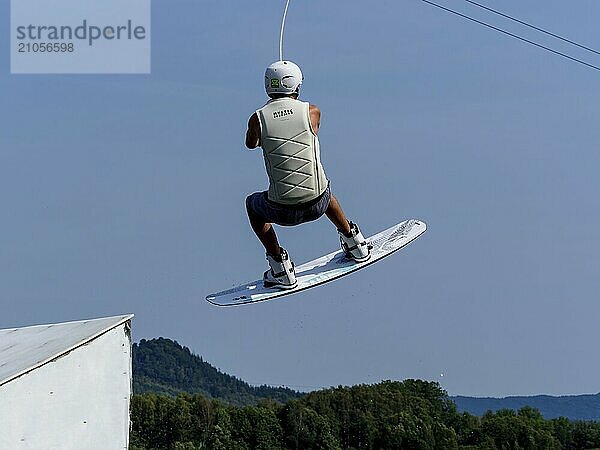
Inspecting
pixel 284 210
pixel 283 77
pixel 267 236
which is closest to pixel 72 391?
pixel 284 210

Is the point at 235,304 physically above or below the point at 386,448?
below

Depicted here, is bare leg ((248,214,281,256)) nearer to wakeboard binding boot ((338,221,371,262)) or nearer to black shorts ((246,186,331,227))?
black shorts ((246,186,331,227))

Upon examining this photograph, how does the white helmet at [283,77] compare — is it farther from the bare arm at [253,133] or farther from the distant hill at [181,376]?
the distant hill at [181,376]

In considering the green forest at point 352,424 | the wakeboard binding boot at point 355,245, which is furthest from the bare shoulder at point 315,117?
the green forest at point 352,424

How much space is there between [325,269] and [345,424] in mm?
71015

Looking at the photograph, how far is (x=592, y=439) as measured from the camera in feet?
310

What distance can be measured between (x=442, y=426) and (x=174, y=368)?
81595mm

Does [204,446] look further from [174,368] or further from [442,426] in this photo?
[174,368]

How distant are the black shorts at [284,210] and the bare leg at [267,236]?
0.13 metres

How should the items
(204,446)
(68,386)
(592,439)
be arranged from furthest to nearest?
(592,439) < (204,446) < (68,386)

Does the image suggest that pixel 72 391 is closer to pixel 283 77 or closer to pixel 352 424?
pixel 283 77

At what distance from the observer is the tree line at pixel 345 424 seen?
80.6 m

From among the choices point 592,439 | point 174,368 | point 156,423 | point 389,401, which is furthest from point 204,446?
point 174,368

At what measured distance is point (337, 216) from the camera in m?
13.9
